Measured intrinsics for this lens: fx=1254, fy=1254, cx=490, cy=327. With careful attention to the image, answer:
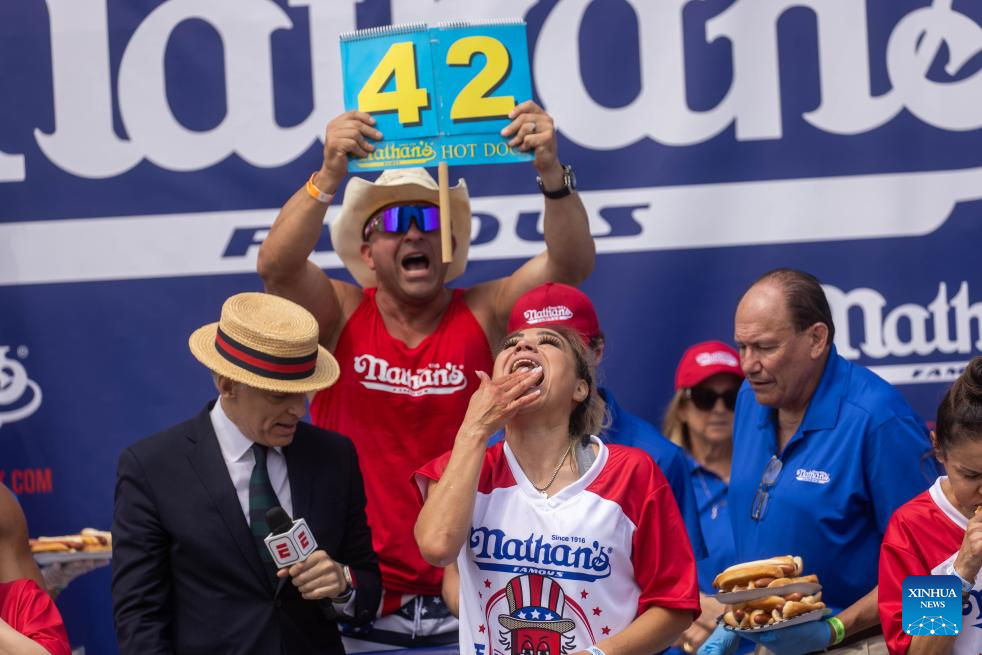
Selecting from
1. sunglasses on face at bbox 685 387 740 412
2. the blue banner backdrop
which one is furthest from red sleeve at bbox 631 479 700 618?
the blue banner backdrop

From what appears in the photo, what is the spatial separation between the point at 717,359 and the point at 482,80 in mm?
1367

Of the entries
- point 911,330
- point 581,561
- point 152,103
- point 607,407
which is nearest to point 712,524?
point 911,330

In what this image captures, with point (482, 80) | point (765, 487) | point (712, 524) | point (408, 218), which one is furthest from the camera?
point (712, 524)

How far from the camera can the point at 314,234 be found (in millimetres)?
3738

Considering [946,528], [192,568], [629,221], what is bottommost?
[192,568]

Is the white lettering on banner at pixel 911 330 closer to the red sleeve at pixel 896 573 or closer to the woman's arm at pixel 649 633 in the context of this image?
the red sleeve at pixel 896 573

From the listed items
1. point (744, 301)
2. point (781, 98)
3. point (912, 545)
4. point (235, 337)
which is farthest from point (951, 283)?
A: point (235, 337)

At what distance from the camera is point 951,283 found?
448cm

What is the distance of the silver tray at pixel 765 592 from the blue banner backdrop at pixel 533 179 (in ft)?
5.26

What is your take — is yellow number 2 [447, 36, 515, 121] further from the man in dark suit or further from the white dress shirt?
the white dress shirt

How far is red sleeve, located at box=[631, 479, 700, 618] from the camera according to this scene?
2.69 meters

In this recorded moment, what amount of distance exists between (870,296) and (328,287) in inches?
76.9

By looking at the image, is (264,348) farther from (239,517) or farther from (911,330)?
(911,330)

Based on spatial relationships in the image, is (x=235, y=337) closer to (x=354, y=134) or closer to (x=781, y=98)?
(x=354, y=134)
